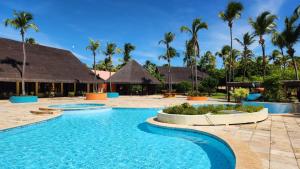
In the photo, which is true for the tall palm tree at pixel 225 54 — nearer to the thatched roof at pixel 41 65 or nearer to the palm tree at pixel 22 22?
the thatched roof at pixel 41 65

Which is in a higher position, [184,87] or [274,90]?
[184,87]

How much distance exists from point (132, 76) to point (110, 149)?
3318 centimetres

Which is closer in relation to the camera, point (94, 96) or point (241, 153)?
point (241, 153)

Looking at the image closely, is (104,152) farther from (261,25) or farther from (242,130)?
(261,25)

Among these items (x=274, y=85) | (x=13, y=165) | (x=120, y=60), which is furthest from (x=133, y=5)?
(x=120, y=60)

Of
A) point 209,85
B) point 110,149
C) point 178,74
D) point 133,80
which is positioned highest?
point 178,74

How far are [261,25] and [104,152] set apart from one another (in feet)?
91.3

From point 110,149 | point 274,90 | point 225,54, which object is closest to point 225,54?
point 225,54

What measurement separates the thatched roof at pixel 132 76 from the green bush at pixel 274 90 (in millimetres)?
24365

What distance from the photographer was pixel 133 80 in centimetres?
4066

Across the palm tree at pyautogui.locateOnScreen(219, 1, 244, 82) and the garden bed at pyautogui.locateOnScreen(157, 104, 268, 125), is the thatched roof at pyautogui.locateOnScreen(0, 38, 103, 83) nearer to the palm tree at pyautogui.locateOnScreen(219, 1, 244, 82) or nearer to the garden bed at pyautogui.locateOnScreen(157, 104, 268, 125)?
the palm tree at pyautogui.locateOnScreen(219, 1, 244, 82)

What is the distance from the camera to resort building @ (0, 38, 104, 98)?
29580 millimetres

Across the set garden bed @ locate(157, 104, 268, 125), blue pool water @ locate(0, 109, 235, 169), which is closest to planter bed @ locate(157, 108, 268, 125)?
garden bed @ locate(157, 104, 268, 125)

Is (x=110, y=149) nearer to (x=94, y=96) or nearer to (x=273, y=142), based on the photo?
(x=273, y=142)
